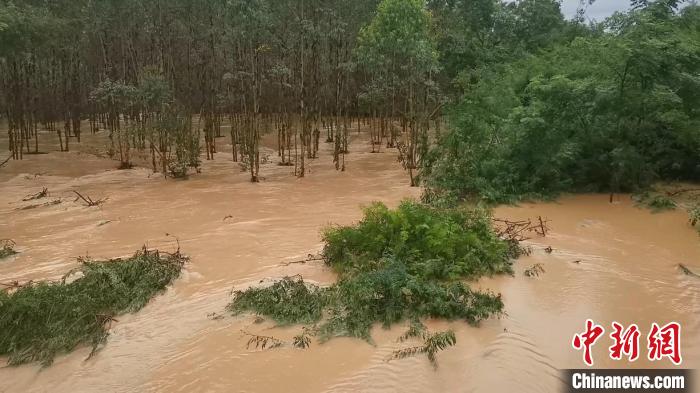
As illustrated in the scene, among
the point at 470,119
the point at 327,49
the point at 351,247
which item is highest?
the point at 327,49

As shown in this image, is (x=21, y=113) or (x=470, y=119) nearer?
(x=470, y=119)

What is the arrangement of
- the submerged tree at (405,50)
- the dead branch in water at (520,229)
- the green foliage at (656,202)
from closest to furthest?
the dead branch in water at (520,229), the green foliage at (656,202), the submerged tree at (405,50)

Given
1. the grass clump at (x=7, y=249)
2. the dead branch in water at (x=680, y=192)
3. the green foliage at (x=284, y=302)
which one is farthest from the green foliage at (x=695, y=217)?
the grass clump at (x=7, y=249)

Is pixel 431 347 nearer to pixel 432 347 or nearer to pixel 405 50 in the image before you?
pixel 432 347

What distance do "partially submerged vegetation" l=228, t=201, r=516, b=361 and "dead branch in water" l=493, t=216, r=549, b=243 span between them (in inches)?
14.2

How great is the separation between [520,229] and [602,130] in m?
2.88

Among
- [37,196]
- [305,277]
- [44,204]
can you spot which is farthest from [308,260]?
[37,196]

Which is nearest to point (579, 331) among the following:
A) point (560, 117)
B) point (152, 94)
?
point (560, 117)

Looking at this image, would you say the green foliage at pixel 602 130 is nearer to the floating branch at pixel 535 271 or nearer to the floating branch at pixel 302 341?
the floating branch at pixel 535 271

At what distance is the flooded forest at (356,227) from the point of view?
13.9ft

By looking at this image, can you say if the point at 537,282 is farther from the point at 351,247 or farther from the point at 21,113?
the point at 21,113

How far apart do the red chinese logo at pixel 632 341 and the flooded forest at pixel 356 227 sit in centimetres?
9

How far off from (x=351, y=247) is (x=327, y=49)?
38.5ft

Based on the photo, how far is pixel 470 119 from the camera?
1031 centimetres
